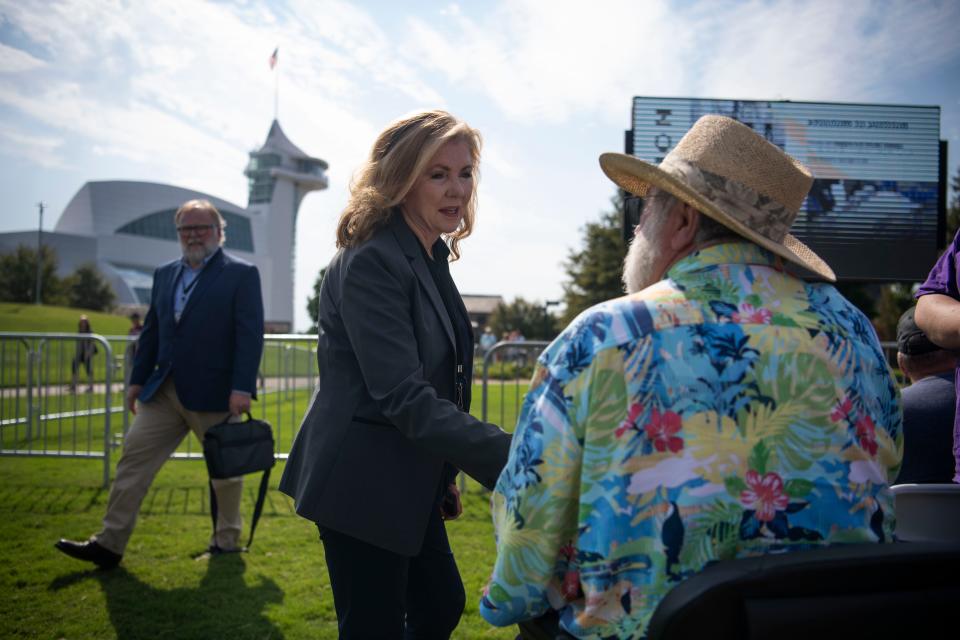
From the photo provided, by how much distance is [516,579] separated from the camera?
1.42 metres

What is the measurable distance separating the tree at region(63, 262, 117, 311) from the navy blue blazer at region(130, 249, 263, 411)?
61.1 m

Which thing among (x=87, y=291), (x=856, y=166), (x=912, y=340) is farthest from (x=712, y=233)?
(x=87, y=291)

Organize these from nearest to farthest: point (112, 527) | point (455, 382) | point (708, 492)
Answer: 1. point (708, 492)
2. point (455, 382)
3. point (112, 527)

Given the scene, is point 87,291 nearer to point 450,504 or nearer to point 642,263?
point 450,504

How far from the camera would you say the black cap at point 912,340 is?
285 centimetres

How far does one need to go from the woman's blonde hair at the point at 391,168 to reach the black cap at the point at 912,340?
2.03 metres

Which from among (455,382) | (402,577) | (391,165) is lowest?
(402,577)

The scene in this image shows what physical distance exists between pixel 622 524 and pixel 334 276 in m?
1.26

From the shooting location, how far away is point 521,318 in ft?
181

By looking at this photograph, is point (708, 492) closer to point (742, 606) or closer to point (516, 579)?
point (742, 606)

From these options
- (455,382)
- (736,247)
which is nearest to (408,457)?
(455,382)

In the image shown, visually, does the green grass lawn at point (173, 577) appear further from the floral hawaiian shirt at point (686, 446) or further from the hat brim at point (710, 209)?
the hat brim at point (710, 209)

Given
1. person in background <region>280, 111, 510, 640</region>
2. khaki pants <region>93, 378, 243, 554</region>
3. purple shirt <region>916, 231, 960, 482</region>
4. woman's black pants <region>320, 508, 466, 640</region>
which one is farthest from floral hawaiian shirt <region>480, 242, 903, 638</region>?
khaki pants <region>93, 378, 243, 554</region>

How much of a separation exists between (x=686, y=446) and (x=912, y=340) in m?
2.14
